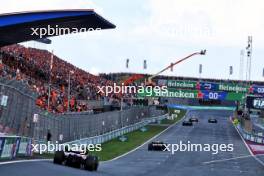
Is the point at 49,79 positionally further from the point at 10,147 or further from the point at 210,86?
the point at 210,86

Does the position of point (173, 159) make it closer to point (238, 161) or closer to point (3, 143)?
point (238, 161)

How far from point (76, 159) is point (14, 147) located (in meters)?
3.30

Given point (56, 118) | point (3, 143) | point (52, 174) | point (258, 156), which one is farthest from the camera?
point (258, 156)

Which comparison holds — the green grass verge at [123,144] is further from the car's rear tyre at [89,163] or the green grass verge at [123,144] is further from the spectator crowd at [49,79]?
the car's rear tyre at [89,163]

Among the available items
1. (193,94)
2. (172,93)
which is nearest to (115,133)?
(172,93)

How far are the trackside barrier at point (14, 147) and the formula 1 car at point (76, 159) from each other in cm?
191

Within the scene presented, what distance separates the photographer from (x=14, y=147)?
1267 inches

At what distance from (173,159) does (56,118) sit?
12942 millimetres

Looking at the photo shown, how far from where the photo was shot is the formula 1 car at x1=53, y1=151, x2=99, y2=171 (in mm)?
33562

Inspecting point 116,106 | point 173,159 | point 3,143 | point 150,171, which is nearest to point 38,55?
point 116,106

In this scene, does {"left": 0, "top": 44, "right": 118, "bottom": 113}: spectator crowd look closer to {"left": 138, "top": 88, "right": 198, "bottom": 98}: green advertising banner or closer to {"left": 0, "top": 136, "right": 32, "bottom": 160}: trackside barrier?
{"left": 0, "top": 136, "right": 32, "bottom": 160}: trackside barrier

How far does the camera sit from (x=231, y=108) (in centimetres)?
16712

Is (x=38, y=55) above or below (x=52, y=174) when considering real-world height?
above

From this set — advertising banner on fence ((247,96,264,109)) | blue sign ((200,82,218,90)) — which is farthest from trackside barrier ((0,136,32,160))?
blue sign ((200,82,218,90))
